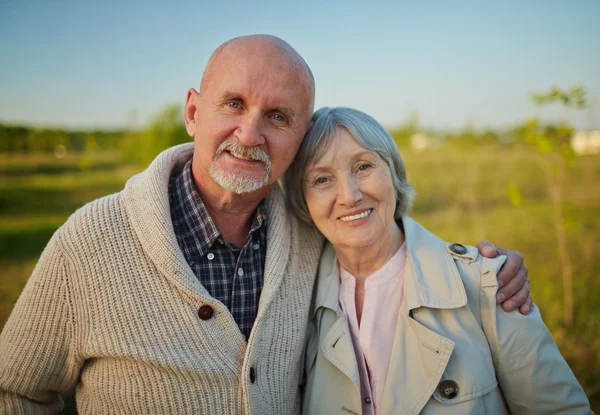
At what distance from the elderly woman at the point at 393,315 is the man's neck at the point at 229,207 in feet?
1.09

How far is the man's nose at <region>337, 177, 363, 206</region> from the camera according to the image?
7.13 feet

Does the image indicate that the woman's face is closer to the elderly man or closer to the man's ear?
the elderly man

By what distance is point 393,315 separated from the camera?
2258 mm

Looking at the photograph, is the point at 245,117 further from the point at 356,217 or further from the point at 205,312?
the point at 205,312

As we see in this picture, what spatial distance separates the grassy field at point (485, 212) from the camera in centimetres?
471

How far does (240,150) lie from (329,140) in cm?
52

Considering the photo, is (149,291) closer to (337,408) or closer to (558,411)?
(337,408)

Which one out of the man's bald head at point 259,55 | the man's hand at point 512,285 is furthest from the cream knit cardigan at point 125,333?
the man's hand at point 512,285

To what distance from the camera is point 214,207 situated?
224cm

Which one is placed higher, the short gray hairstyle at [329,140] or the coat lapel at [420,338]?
the short gray hairstyle at [329,140]

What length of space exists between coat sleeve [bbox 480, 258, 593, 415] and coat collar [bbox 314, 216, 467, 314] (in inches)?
8.1

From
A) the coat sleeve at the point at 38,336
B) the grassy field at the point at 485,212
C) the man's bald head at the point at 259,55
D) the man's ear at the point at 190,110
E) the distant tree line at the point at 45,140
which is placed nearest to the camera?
the coat sleeve at the point at 38,336

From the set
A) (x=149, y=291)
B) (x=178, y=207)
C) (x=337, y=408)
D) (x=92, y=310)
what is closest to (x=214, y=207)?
(x=178, y=207)

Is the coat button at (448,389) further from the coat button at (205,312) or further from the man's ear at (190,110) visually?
the man's ear at (190,110)
